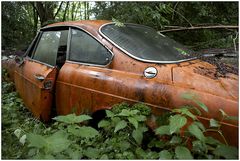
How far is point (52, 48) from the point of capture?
15.1 feet

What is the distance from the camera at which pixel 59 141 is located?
2385 millimetres

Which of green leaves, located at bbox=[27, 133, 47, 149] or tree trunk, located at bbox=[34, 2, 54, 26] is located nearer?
green leaves, located at bbox=[27, 133, 47, 149]

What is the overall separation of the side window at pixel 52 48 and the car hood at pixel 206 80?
1919mm

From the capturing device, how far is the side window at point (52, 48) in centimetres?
450

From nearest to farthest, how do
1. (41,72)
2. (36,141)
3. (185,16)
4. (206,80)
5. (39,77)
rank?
(36,141) → (206,80) → (39,77) → (41,72) → (185,16)

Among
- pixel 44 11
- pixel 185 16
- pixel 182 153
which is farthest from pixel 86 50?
pixel 44 11

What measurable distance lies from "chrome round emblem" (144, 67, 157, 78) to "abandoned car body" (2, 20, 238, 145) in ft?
0.03

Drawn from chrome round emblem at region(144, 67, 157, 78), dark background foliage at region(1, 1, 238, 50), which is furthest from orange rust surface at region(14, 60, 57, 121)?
dark background foliage at region(1, 1, 238, 50)

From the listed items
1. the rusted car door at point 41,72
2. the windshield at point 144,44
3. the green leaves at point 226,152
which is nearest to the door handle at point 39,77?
the rusted car door at point 41,72

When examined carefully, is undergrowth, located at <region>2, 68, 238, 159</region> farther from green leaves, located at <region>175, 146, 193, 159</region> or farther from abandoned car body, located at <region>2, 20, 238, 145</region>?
abandoned car body, located at <region>2, 20, 238, 145</region>

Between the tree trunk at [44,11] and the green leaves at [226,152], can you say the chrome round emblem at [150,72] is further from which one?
the tree trunk at [44,11]

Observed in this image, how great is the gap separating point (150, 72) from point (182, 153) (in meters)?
0.98

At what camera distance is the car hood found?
2.83 meters

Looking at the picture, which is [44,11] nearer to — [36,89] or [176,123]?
[36,89]
